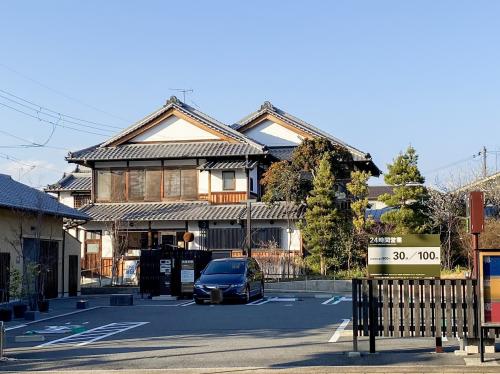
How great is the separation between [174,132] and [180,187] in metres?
3.29

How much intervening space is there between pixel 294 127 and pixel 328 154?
890 centimetres

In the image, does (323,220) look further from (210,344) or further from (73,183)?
(210,344)

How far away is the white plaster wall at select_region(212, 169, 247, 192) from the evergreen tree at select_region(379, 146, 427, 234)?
844cm

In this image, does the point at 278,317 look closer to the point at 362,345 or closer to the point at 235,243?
the point at 362,345

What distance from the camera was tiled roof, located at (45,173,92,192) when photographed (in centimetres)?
4838

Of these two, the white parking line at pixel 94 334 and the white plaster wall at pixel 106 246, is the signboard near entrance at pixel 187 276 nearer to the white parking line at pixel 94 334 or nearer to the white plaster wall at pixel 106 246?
the white parking line at pixel 94 334

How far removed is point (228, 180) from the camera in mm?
41406

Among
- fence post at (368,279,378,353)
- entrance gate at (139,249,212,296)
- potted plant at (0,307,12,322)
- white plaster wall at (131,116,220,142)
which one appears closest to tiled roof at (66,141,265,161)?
white plaster wall at (131,116,220,142)

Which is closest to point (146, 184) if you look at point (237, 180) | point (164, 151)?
point (164, 151)

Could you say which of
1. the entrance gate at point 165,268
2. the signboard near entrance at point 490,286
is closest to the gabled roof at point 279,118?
the entrance gate at point 165,268

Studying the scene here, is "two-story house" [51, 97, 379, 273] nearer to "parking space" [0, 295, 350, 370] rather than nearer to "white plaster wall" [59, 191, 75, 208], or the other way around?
"white plaster wall" [59, 191, 75, 208]

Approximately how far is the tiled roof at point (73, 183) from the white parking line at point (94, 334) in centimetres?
3100

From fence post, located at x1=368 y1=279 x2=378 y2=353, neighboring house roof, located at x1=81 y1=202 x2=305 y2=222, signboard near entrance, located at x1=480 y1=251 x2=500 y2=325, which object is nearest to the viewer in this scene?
signboard near entrance, located at x1=480 y1=251 x2=500 y2=325

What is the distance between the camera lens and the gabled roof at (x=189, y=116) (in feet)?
138
